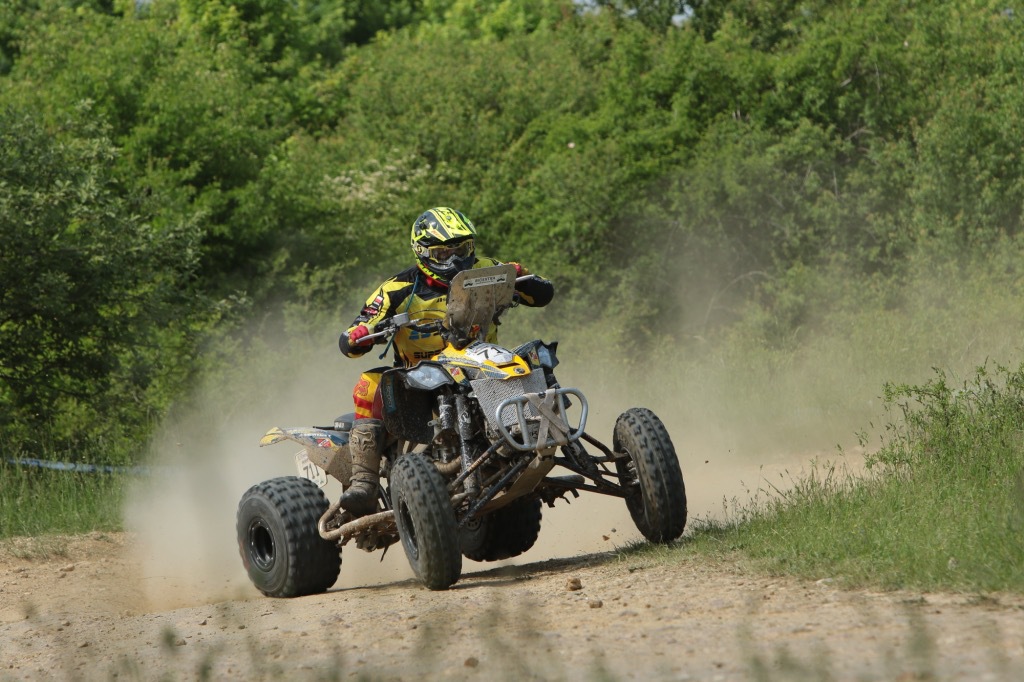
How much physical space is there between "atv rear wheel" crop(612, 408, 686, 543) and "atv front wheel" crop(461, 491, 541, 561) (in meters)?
1.36

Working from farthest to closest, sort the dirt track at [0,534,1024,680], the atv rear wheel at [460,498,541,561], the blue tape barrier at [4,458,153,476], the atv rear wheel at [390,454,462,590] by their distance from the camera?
the blue tape barrier at [4,458,153,476]
the atv rear wheel at [460,498,541,561]
the atv rear wheel at [390,454,462,590]
the dirt track at [0,534,1024,680]

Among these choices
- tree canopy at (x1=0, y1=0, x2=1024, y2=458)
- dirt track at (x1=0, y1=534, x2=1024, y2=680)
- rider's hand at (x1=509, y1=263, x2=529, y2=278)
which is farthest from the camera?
tree canopy at (x1=0, y1=0, x2=1024, y2=458)

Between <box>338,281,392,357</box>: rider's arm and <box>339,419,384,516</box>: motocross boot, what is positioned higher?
<box>338,281,392,357</box>: rider's arm

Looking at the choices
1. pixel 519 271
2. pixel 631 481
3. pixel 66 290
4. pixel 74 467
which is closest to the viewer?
pixel 631 481

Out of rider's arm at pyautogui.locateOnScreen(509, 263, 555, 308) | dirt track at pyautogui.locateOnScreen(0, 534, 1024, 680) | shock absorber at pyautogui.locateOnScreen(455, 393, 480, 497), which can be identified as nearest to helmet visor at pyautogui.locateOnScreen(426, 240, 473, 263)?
rider's arm at pyautogui.locateOnScreen(509, 263, 555, 308)

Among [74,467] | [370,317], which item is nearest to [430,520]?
[370,317]

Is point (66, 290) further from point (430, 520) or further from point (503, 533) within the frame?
point (430, 520)

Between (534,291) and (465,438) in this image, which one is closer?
(465,438)

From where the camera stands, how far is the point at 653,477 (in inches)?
328

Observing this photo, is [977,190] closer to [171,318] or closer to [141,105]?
[171,318]

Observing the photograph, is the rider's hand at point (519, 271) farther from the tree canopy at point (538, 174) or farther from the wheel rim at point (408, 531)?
the tree canopy at point (538, 174)

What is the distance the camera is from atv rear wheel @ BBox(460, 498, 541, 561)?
32.2ft

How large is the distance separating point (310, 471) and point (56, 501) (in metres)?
4.44

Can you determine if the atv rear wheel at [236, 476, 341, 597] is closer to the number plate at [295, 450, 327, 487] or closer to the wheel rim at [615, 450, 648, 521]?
the number plate at [295, 450, 327, 487]
